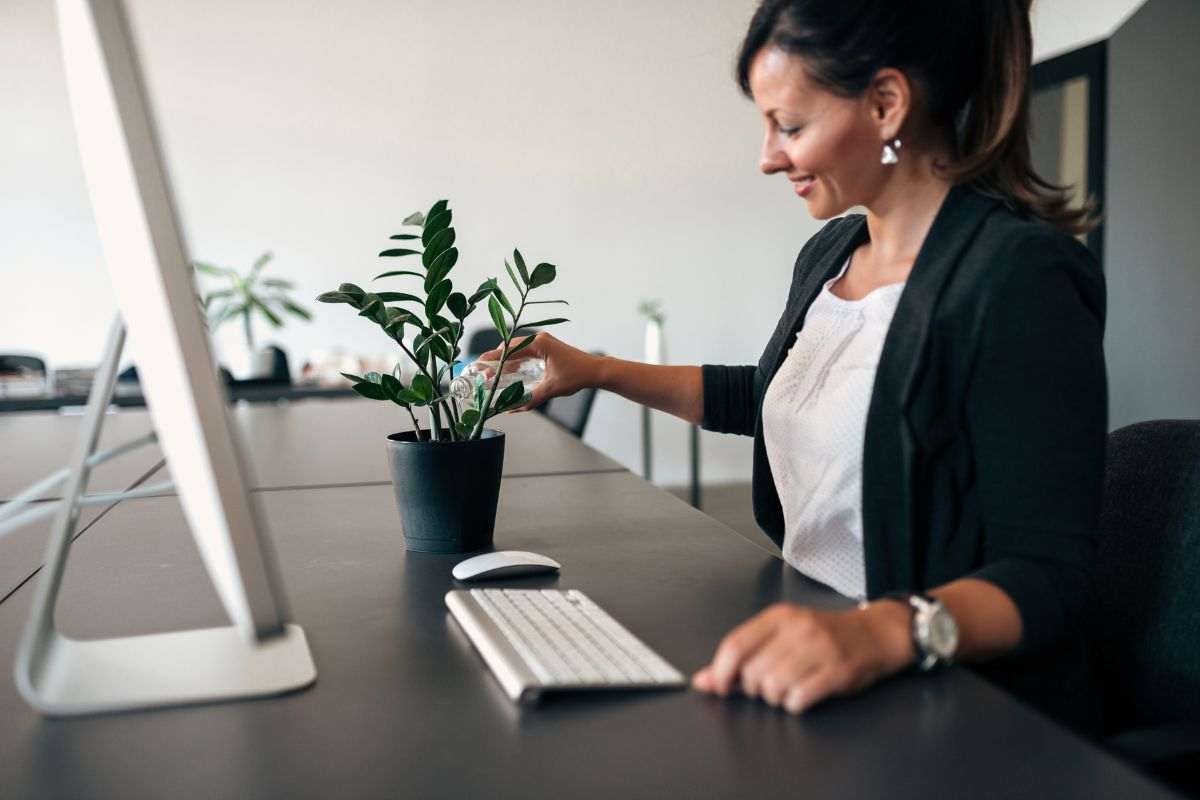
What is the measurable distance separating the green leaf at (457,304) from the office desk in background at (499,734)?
288mm

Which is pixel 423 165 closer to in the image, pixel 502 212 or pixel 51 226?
pixel 502 212

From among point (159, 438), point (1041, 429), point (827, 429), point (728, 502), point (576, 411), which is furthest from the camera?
point (728, 502)

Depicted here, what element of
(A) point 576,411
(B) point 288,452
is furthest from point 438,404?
(A) point 576,411

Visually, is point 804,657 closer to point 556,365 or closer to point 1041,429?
point 1041,429

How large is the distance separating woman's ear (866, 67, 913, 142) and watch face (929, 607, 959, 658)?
61cm

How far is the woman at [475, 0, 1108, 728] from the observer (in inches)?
31.2

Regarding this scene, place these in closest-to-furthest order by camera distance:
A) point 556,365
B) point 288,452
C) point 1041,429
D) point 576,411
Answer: point 1041,429 < point 556,365 < point 288,452 < point 576,411

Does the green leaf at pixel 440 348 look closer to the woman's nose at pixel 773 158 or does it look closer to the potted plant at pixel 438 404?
the potted plant at pixel 438 404

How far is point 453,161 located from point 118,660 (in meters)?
4.72

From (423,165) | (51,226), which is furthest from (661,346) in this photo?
(51,226)

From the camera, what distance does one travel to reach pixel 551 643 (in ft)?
2.54

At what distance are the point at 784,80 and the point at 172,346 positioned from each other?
793 mm

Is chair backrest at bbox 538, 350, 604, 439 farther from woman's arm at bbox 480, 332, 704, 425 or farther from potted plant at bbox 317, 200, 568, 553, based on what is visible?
potted plant at bbox 317, 200, 568, 553

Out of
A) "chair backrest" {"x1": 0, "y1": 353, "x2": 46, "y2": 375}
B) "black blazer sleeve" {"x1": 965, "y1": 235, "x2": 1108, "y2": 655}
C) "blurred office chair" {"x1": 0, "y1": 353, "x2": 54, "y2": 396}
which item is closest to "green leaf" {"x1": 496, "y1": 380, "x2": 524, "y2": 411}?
"black blazer sleeve" {"x1": 965, "y1": 235, "x2": 1108, "y2": 655}
